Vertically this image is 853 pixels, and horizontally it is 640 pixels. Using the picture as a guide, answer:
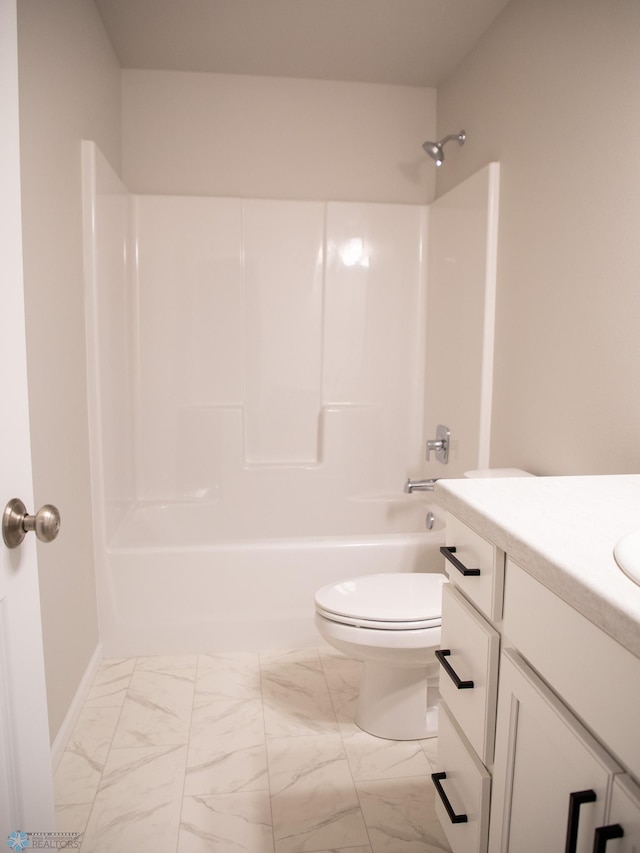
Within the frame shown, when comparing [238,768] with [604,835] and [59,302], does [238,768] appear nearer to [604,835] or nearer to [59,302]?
[604,835]

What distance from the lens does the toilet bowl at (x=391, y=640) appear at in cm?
168

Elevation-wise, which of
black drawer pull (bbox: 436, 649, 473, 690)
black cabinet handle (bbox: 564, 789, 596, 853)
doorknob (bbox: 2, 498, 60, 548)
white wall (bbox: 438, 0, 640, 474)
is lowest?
black drawer pull (bbox: 436, 649, 473, 690)

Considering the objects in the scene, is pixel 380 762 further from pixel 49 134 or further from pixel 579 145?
pixel 49 134

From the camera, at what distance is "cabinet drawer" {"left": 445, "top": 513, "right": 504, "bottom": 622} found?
0.99m

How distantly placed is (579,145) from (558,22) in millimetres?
425

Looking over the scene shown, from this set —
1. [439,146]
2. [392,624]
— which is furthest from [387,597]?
[439,146]

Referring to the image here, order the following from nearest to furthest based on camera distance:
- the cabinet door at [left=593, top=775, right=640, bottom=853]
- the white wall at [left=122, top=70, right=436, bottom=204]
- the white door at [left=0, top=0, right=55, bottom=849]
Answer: the cabinet door at [left=593, top=775, right=640, bottom=853], the white door at [left=0, top=0, right=55, bottom=849], the white wall at [left=122, top=70, right=436, bottom=204]

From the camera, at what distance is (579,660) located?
742 mm

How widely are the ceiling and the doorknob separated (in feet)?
7.22

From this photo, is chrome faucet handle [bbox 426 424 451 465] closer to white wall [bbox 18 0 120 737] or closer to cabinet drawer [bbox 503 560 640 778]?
white wall [bbox 18 0 120 737]

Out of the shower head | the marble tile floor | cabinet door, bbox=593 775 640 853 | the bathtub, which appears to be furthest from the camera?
the shower head

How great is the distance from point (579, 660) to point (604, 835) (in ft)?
0.59

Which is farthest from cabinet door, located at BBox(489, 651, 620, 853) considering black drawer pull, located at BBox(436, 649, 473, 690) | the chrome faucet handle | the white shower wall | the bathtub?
the white shower wall
